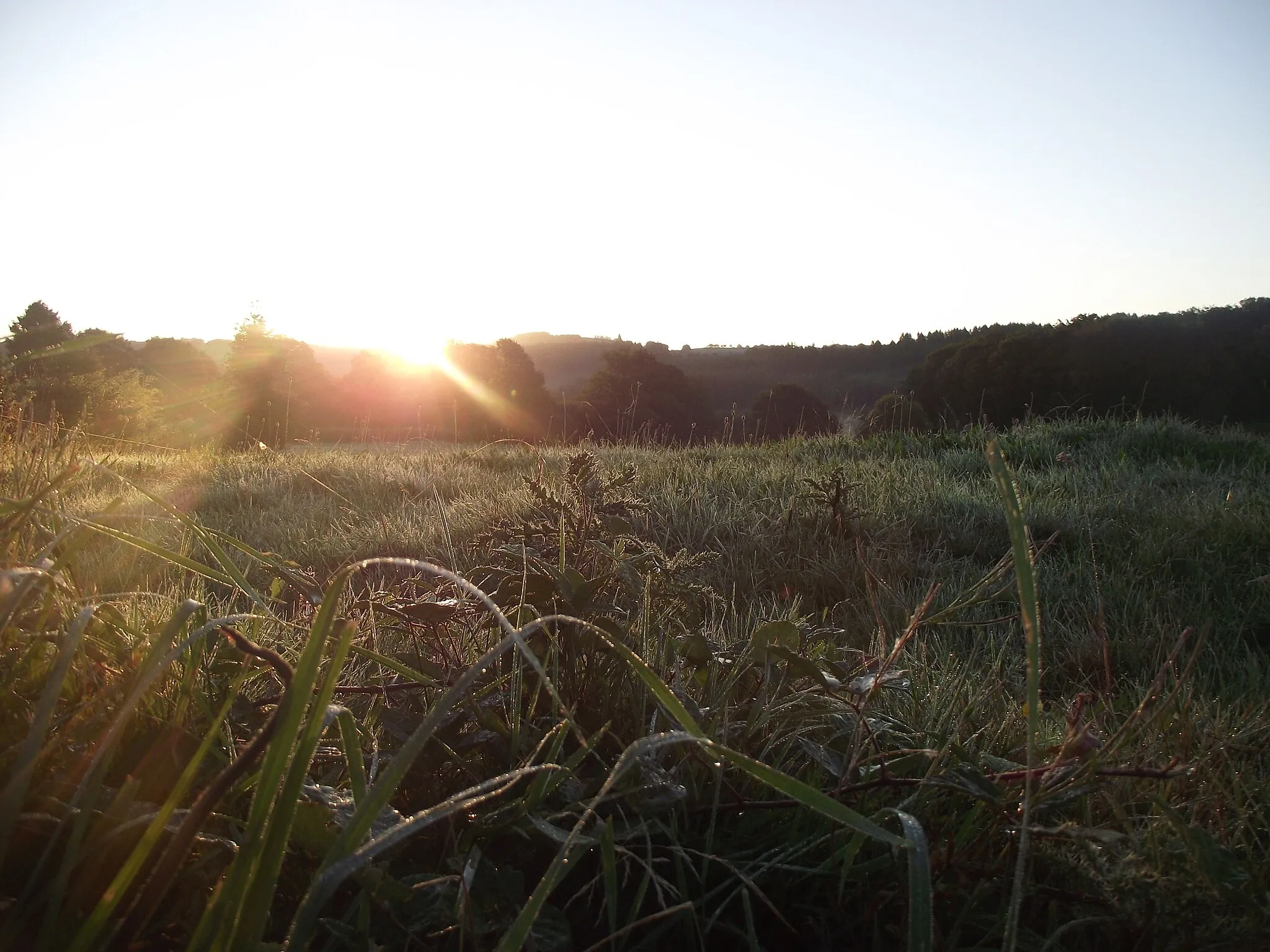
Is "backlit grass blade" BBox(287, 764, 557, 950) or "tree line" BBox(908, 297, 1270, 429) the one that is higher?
"tree line" BBox(908, 297, 1270, 429)

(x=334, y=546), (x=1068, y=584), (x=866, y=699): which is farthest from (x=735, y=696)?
(x=334, y=546)

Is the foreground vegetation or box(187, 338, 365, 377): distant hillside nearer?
the foreground vegetation

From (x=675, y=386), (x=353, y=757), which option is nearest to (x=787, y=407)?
(x=675, y=386)

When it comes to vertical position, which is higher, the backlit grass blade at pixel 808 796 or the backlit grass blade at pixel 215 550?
the backlit grass blade at pixel 215 550

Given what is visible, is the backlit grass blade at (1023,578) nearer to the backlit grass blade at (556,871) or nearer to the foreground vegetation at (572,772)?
the foreground vegetation at (572,772)

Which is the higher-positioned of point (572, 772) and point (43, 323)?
point (43, 323)

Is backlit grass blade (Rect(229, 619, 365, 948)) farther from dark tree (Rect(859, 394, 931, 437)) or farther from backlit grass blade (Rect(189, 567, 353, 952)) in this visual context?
dark tree (Rect(859, 394, 931, 437))

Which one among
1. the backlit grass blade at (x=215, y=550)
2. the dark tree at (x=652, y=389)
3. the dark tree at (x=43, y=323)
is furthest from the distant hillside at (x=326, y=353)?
the backlit grass blade at (x=215, y=550)

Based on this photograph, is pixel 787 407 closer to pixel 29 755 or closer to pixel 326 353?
pixel 29 755

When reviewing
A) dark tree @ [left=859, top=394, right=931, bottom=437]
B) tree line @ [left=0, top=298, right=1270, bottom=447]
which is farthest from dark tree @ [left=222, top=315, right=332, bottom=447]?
dark tree @ [left=859, top=394, right=931, bottom=437]

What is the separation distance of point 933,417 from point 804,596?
30668mm

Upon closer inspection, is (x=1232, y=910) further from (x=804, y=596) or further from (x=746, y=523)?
(x=746, y=523)

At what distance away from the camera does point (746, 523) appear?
364cm

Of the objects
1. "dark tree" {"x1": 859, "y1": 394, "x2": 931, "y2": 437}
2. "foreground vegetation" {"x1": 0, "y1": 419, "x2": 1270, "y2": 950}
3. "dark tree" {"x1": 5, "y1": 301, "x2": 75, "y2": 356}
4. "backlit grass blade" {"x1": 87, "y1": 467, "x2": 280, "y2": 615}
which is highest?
"dark tree" {"x1": 5, "y1": 301, "x2": 75, "y2": 356}
